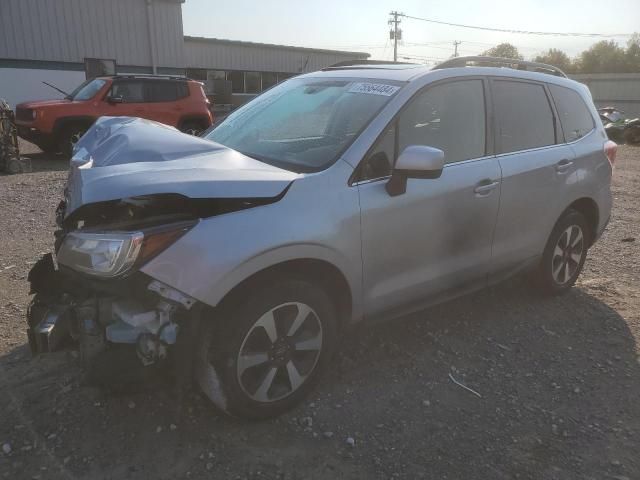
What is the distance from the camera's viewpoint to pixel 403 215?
3.03 metres

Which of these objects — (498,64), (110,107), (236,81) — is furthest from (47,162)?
(236,81)

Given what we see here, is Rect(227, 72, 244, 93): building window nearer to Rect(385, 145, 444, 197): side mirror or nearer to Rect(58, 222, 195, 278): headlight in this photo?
Rect(385, 145, 444, 197): side mirror

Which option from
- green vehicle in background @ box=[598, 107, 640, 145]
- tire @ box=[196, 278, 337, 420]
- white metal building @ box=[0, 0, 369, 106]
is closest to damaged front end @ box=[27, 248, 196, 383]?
tire @ box=[196, 278, 337, 420]

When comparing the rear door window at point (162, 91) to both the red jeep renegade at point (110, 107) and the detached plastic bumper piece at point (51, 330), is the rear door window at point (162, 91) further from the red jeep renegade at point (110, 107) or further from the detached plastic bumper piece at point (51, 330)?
the detached plastic bumper piece at point (51, 330)

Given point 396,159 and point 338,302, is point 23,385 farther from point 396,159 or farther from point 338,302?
point 396,159

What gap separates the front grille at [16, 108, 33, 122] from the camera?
11.8 metres

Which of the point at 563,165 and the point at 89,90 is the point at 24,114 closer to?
the point at 89,90

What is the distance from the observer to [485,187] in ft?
11.4

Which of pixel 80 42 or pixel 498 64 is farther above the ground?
pixel 80 42

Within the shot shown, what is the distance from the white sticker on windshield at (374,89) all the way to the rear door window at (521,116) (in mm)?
911

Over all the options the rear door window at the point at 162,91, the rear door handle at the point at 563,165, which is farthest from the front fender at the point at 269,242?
the rear door window at the point at 162,91

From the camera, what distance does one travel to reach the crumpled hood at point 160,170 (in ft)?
7.76

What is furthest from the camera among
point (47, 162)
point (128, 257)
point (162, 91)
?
point (162, 91)

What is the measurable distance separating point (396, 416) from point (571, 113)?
2925 mm
